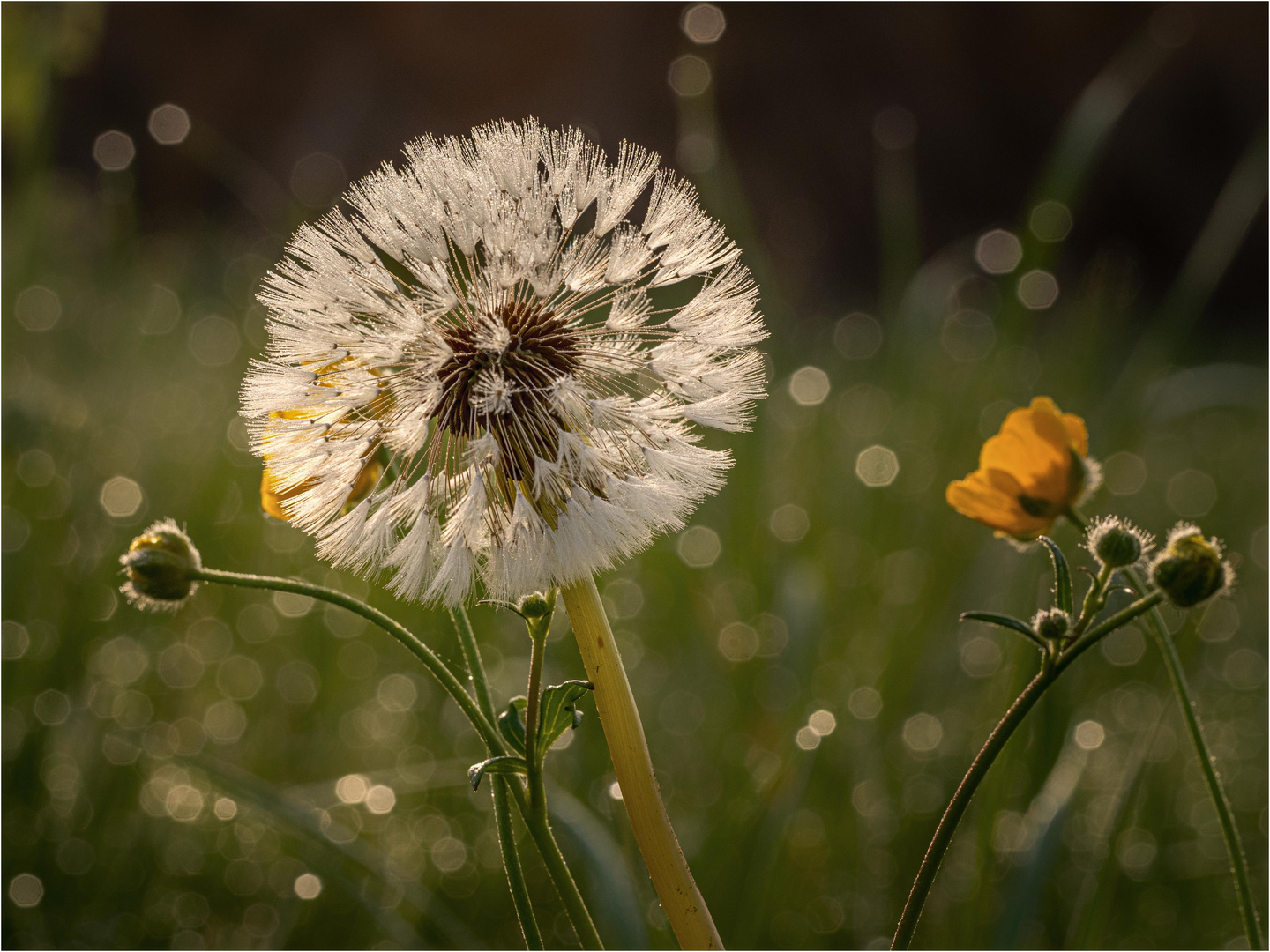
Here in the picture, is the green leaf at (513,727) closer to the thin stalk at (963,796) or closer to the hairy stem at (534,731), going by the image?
the hairy stem at (534,731)

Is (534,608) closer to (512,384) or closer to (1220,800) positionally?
(512,384)

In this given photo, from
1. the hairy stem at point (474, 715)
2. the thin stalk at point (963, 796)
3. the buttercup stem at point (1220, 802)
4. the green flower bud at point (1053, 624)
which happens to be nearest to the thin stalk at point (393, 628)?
the hairy stem at point (474, 715)

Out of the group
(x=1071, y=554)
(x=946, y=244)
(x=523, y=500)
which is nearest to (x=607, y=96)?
(x=946, y=244)

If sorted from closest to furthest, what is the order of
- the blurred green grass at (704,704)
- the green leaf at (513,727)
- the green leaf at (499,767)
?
1. the green leaf at (499,767)
2. the green leaf at (513,727)
3. the blurred green grass at (704,704)

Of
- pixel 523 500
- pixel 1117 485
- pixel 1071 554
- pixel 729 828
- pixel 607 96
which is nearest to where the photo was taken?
pixel 523 500

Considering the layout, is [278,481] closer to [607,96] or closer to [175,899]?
[175,899]
